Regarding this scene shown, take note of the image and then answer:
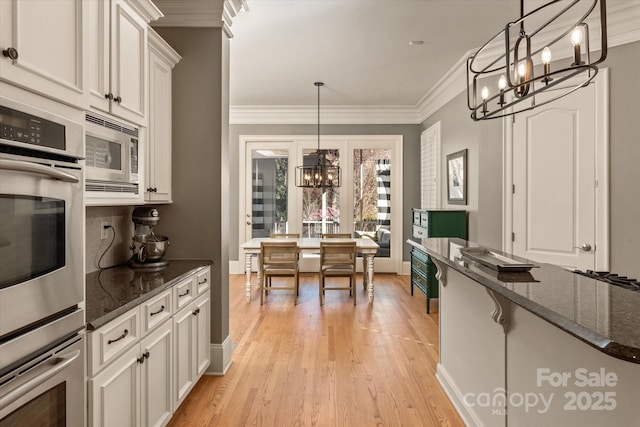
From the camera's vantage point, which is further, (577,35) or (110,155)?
(110,155)

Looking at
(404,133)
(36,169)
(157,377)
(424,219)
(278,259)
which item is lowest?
(157,377)

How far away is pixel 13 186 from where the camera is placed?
38.6 inches

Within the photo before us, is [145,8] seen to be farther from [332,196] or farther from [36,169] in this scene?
[332,196]

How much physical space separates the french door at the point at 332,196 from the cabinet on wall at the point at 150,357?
3995mm

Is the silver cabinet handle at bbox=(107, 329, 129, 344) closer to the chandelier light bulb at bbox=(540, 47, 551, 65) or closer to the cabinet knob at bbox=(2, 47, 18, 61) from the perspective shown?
the cabinet knob at bbox=(2, 47, 18, 61)

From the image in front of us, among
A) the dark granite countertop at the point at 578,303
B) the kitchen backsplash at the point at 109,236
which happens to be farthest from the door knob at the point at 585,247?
the kitchen backsplash at the point at 109,236

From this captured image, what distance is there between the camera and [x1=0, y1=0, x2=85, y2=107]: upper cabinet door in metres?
1.04

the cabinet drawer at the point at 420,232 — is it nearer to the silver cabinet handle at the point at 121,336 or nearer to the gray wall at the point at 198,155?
the gray wall at the point at 198,155

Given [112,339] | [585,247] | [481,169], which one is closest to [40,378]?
[112,339]

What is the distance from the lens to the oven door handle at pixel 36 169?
3.10 ft

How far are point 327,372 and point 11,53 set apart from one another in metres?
2.63

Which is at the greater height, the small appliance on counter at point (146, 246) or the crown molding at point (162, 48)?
the crown molding at point (162, 48)

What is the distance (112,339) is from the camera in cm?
150

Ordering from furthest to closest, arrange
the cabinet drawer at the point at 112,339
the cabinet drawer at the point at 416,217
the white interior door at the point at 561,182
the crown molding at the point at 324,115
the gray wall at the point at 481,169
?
1. the crown molding at the point at 324,115
2. the cabinet drawer at the point at 416,217
3. the gray wall at the point at 481,169
4. the white interior door at the point at 561,182
5. the cabinet drawer at the point at 112,339
